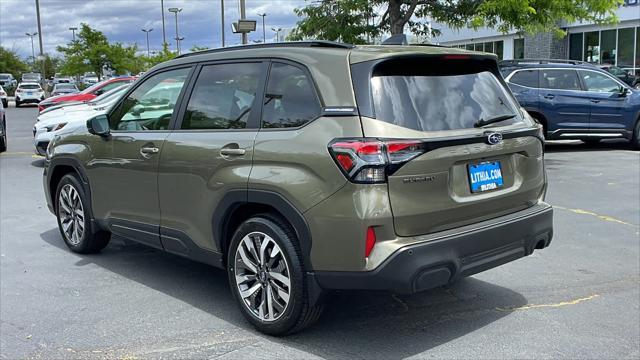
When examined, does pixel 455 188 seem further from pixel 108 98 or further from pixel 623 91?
pixel 623 91

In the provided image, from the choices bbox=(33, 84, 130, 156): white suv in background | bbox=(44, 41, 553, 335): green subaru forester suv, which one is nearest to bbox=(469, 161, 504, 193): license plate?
bbox=(44, 41, 553, 335): green subaru forester suv

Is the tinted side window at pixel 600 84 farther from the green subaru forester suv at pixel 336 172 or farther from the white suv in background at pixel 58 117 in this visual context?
the green subaru forester suv at pixel 336 172

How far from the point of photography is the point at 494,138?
3906mm

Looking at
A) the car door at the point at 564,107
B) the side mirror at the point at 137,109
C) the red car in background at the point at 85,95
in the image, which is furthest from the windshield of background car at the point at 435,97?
the red car in background at the point at 85,95

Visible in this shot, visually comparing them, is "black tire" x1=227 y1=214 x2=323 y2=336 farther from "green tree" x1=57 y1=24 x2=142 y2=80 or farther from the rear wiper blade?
"green tree" x1=57 y1=24 x2=142 y2=80

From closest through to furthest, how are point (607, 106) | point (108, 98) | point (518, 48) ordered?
point (108, 98) → point (607, 106) → point (518, 48)

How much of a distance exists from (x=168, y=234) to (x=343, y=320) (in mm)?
1434

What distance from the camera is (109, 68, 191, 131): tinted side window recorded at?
4.86 meters

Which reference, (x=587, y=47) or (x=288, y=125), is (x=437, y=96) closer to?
(x=288, y=125)

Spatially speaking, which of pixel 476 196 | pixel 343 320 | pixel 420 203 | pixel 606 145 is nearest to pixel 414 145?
pixel 420 203

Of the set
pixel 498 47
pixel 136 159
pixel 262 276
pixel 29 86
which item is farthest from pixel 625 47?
pixel 29 86

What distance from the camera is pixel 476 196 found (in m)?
3.83

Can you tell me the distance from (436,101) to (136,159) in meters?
2.40

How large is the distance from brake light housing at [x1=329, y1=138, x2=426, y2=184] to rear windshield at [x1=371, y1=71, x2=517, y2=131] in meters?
0.17
